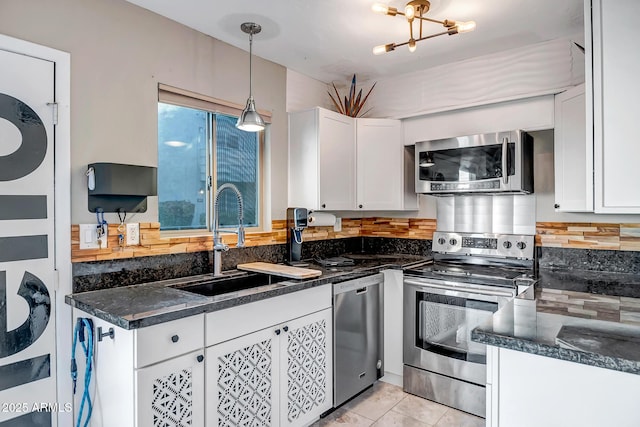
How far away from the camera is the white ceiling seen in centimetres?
216

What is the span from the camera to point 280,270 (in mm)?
2418

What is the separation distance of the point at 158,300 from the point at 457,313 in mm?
1822

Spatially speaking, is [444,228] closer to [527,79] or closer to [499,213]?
[499,213]

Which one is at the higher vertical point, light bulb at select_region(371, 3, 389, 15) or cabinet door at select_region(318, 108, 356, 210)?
light bulb at select_region(371, 3, 389, 15)

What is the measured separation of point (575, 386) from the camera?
111 centimetres

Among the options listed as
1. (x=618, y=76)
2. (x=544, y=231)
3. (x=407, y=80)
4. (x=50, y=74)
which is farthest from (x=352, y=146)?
(x=50, y=74)

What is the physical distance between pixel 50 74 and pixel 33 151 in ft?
1.22

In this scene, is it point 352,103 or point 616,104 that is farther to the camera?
point 352,103

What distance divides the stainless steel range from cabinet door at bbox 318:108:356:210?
784mm

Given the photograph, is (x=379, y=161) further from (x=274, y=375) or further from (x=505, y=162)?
(x=274, y=375)

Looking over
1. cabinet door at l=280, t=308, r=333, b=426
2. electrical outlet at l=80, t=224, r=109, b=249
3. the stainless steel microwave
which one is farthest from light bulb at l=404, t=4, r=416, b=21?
electrical outlet at l=80, t=224, r=109, b=249

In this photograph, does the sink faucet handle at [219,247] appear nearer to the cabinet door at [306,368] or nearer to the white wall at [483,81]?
the cabinet door at [306,368]

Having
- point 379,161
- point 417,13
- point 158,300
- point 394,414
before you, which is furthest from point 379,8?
point 394,414

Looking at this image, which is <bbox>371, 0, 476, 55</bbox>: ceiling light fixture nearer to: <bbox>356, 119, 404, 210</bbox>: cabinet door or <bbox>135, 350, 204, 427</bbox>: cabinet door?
<bbox>356, 119, 404, 210</bbox>: cabinet door
